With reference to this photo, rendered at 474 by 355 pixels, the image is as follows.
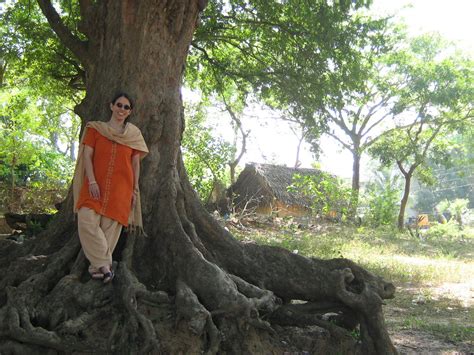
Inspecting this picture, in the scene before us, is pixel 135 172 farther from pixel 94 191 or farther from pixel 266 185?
pixel 266 185

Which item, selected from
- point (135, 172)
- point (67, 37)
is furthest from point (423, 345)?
point (67, 37)

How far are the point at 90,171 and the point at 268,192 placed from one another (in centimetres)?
1863

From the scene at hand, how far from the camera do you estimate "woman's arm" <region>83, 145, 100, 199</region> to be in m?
4.23

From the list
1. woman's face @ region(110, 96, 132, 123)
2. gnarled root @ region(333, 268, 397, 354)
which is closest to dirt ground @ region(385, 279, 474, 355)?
gnarled root @ region(333, 268, 397, 354)

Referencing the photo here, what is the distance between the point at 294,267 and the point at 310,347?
2.55 ft

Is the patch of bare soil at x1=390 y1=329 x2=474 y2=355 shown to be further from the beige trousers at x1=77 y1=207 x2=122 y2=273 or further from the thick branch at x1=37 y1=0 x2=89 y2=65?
the thick branch at x1=37 y1=0 x2=89 y2=65

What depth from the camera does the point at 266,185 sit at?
22719 millimetres

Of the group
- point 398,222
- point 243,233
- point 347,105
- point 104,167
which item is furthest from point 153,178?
point 398,222

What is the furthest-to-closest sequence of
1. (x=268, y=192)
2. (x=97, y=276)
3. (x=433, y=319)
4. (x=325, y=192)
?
1. (x=268, y=192)
2. (x=325, y=192)
3. (x=433, y=319)
4. (x=97, y=276)

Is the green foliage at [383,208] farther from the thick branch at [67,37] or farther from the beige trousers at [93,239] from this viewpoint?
the beige trousers at [93,239]

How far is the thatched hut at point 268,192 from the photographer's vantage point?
22.6 meters

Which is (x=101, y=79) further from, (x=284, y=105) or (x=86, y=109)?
(x=284, y=105)

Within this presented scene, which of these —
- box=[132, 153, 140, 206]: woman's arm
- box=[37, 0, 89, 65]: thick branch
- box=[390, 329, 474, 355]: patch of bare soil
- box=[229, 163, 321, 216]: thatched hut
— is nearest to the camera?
box=[132, 153, 140, 206]: woman's arm

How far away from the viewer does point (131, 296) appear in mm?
3891
